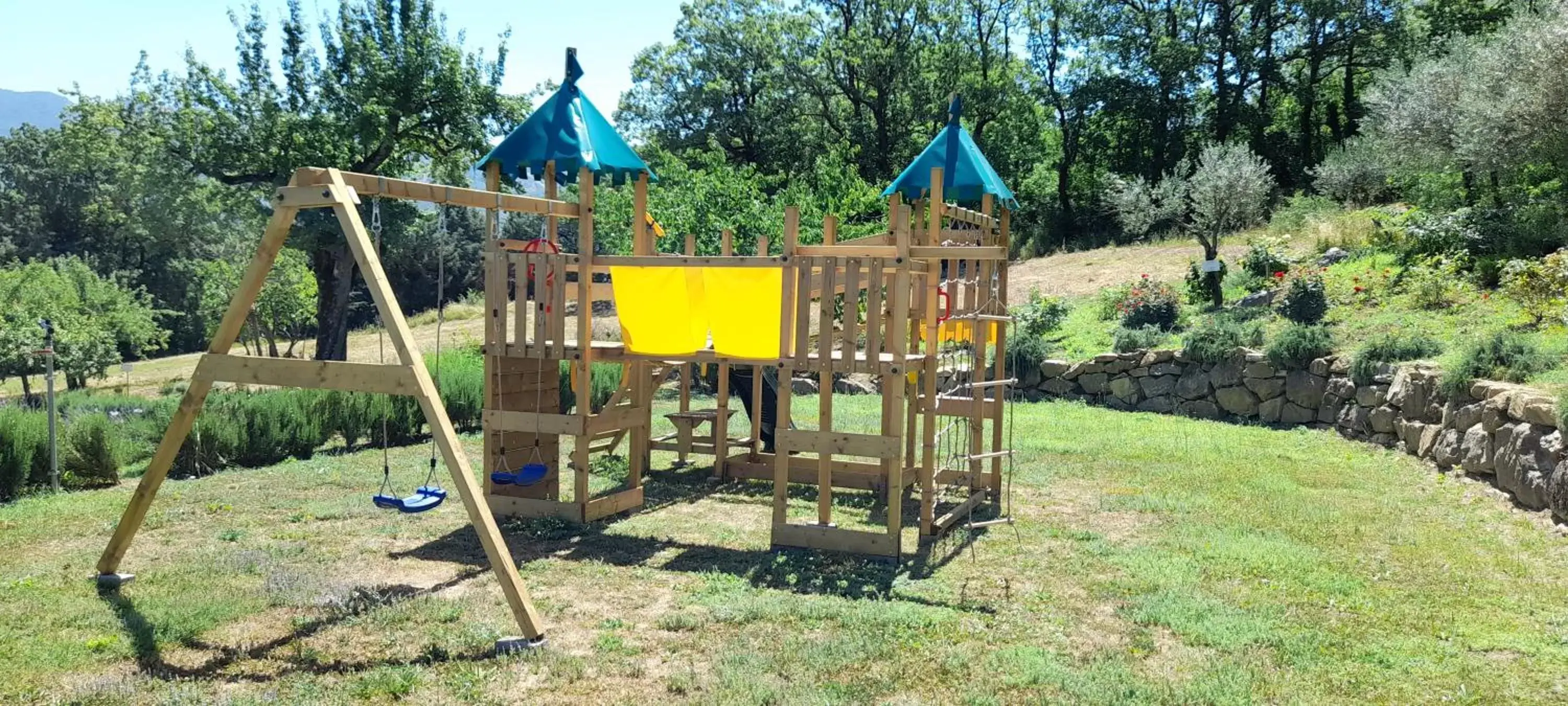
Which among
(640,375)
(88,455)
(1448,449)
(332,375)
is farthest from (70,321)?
(1448,449)

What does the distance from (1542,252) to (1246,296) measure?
12.4 feet

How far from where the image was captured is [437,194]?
658cm

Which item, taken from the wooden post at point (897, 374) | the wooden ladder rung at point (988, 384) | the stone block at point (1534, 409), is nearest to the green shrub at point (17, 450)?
the wooden post at point (897, 374)

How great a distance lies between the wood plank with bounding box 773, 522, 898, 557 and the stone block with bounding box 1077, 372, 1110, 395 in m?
9.20

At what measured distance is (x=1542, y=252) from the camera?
43.1ft

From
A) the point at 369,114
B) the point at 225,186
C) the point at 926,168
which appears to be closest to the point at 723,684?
the point at 926,168

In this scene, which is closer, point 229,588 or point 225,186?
point 229,588

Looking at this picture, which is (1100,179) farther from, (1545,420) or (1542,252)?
(1545,420)

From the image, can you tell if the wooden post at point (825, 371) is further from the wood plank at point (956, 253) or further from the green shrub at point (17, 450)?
the green shrub at point (17, 450)

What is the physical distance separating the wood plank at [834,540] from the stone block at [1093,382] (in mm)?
9198

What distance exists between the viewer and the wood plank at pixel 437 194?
5414 mm

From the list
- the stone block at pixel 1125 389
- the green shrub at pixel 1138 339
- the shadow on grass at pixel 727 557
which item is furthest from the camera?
the green shrub at pixel 1138 339

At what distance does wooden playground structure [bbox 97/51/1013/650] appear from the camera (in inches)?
225

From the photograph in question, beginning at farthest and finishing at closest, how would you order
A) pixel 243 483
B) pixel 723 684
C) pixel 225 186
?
pixel 225 186 → pixel 243 483 → pixel 723 684
